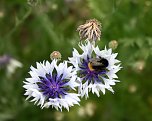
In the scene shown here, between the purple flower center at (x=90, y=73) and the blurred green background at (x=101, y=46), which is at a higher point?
→ the blurred green background at (x=101, y=46)

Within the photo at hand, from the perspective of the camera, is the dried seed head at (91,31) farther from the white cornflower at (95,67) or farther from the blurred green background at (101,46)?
the blurred green background at (101,46)

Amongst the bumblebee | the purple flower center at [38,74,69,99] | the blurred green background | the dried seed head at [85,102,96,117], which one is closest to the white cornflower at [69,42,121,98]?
the bumblebee

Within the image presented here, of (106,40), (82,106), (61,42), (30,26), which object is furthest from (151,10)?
(30,26)

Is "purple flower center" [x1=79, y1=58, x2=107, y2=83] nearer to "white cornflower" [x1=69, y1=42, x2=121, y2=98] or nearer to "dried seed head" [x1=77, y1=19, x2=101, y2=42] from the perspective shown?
"white cornflower" [x1=69, y1=42, x2=121, y2=98]

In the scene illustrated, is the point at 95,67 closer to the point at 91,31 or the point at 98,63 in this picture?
the point at 98,63

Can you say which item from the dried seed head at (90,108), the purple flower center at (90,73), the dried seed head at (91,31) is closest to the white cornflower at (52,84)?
the purple flower center at (90,73)

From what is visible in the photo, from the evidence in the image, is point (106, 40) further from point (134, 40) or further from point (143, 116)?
point (143, 116)
